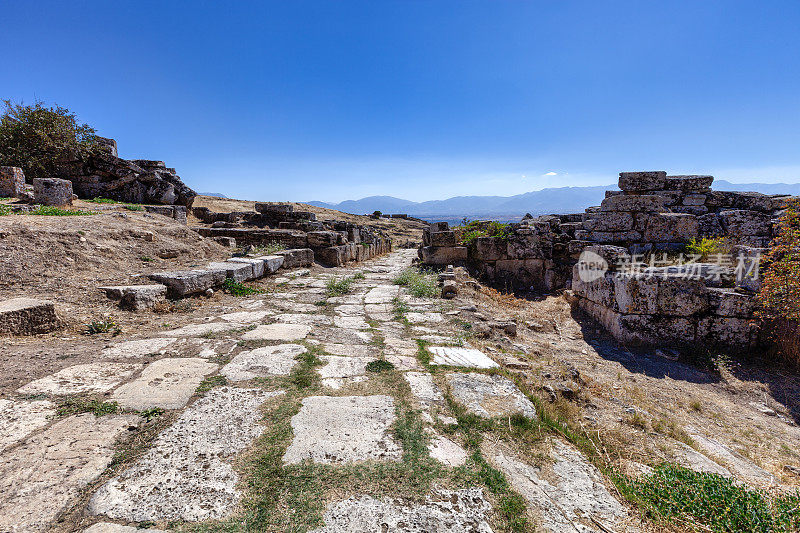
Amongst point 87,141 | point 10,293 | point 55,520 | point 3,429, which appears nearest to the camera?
point 55,520

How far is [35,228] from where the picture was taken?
4.84 metres

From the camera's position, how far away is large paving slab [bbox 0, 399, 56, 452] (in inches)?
70.2

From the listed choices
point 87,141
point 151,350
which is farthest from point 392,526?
point 87,141

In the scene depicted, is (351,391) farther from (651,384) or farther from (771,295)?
(771,295)

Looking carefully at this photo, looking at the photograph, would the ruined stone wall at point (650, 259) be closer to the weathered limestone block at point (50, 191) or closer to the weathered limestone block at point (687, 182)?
the weathered limestone block at point (687, 182)

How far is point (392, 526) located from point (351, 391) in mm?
1252

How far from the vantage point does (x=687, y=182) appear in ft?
30.5

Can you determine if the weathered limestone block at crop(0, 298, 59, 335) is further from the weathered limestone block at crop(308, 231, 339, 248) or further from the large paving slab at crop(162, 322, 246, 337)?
the weathered limestone block at crop(308, 231, 339, 248)

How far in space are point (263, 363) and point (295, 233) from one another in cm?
788

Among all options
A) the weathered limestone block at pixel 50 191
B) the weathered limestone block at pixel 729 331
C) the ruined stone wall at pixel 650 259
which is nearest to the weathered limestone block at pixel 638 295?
the ruined stone wall at pixel 650 259

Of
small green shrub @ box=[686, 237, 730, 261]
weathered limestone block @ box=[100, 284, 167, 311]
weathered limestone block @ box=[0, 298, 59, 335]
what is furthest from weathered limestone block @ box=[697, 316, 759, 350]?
weathered limestone block @ box=[0, 298, 59, 335]

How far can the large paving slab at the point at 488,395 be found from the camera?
2.43m

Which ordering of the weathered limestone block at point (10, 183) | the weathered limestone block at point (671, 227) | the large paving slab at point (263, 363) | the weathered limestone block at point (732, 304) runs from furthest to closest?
the weathered limestone block at point (10, 183), the weathered limestone block at point (671, 227), the weathered limestone block at point (732, 304), the large paving slab at point (263, 363)

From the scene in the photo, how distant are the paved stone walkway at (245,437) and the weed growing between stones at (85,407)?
2.1 inches
